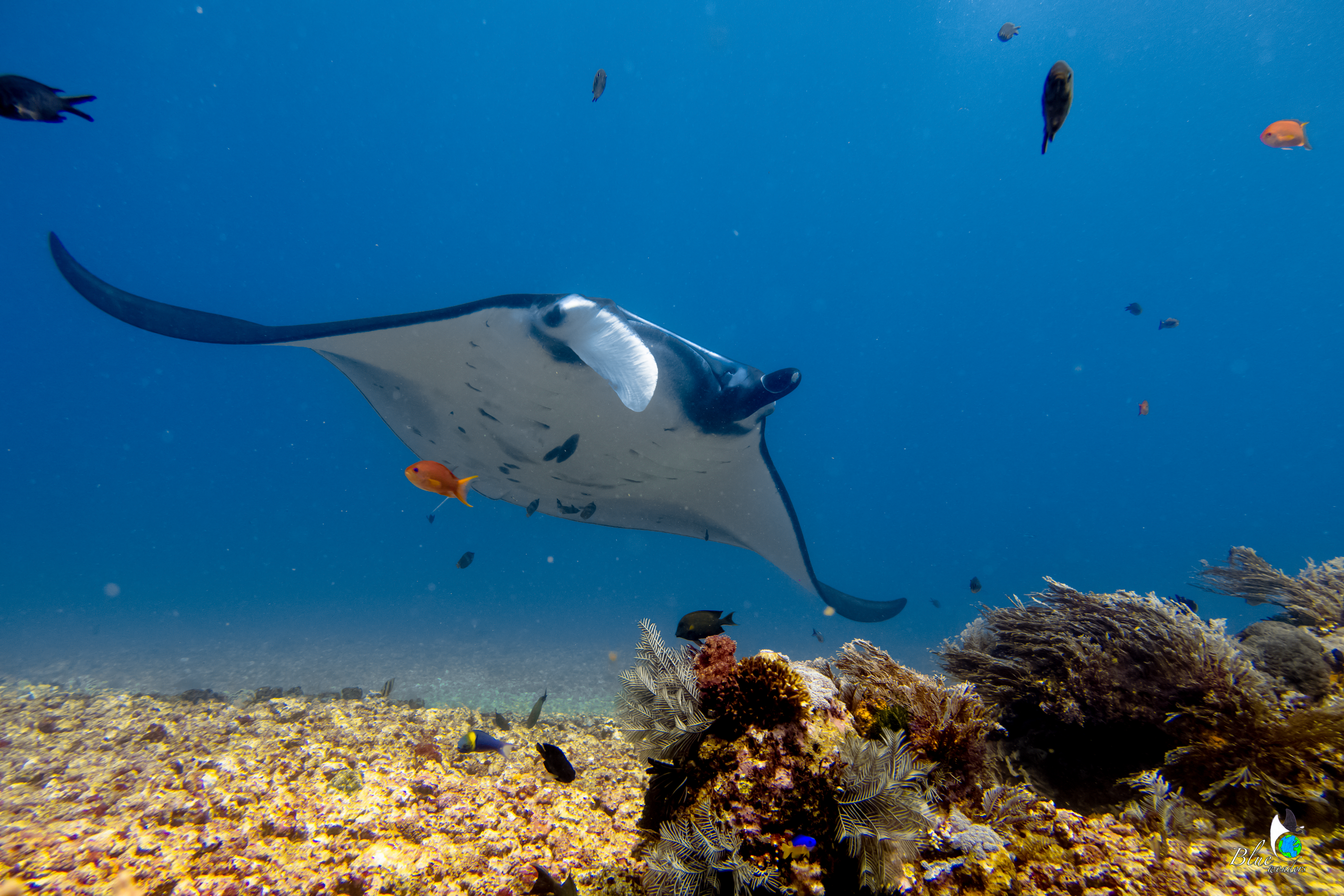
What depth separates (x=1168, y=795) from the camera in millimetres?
1774

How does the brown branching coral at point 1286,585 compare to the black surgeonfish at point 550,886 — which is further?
the brown branching coral at point 1286,585

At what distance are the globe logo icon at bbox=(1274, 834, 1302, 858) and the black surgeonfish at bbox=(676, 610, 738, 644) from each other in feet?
6.98

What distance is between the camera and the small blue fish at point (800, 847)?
1.28 meters

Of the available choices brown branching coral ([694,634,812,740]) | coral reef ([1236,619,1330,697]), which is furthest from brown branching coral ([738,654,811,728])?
coral reef ([1236,619,1330,697])

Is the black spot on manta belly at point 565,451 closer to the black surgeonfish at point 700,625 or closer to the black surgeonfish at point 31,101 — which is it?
the black surgeonfish at point 700,625

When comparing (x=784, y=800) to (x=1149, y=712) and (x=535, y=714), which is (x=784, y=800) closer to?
(x=1149, y=712)

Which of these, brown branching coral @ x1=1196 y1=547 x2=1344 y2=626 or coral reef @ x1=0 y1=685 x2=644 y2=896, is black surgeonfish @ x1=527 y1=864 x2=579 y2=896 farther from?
brown branching coral @ x1=1196 y1=547 x2=1344 y2=626

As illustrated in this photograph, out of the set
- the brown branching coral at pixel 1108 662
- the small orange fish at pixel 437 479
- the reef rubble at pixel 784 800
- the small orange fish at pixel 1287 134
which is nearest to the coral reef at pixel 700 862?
the reef rubble at pixel 784 800

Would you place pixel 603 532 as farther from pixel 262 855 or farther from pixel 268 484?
pixel 262 855

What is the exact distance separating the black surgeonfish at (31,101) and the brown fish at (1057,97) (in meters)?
5.17

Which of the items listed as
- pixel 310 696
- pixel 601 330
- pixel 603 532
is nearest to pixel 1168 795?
pixel 601 330

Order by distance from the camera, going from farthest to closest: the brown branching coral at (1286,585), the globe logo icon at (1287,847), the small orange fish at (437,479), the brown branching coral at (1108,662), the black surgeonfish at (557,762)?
the small orange fish at (437,479), the brown branching coral at (1286,585), the black surgeonfish at (557,762), the brown branching coral at (1108,662), the globe logo icon at (1287,847)

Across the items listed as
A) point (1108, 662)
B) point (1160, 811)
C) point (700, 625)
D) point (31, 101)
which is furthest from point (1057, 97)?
point (31, 101)

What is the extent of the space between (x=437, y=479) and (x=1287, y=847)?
174 inches
